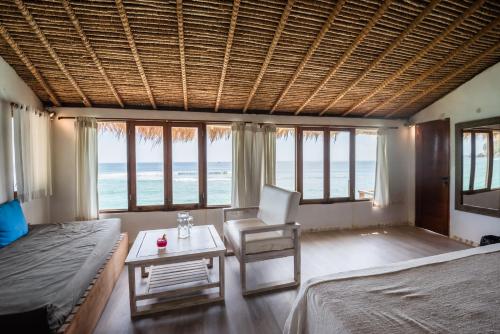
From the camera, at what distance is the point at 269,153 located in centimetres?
407

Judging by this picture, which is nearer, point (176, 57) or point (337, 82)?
point (176, 57)

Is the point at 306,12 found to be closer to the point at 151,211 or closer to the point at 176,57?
the point at 176,57

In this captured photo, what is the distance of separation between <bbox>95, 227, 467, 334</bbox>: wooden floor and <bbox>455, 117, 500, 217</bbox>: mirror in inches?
26.5

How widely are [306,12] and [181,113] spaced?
239cm

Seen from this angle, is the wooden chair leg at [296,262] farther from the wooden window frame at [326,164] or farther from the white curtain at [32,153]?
the white curtain at [32,153]

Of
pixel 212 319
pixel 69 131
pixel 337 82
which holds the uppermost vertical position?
pixel 337 82

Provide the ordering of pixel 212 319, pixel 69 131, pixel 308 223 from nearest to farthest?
1. pixel 212 319
2. pixel 69 131
3. pixel 308 223

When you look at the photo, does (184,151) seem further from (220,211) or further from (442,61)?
(442,61)

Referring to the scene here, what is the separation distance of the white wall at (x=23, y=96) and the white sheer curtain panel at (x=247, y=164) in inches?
106

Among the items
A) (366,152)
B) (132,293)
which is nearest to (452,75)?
(366,152)

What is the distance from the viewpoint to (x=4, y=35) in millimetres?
2275

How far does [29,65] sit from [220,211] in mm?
3015

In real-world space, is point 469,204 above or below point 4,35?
below

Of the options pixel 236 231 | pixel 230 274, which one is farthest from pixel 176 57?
pixel 230 274
